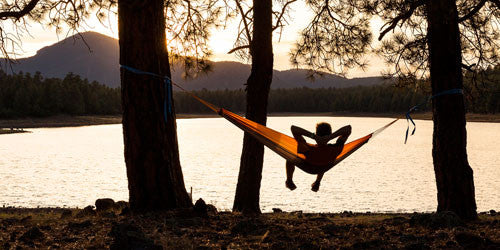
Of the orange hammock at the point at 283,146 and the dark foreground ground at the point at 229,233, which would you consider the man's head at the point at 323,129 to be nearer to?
the orange hammock at the point at 283,146

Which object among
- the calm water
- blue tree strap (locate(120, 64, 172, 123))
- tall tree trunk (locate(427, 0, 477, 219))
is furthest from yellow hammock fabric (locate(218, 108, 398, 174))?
the calm water

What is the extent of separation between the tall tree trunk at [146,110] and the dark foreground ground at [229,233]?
0.96 ft

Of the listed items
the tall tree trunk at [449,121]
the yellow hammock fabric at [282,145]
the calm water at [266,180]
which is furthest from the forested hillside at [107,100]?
the yellow hammock fabric at [282,145]

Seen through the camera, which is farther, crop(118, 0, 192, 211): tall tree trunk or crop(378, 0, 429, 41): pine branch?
crop(378, 0, 429, 41): pine branch

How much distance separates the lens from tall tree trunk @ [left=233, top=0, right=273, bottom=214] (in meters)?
6.44

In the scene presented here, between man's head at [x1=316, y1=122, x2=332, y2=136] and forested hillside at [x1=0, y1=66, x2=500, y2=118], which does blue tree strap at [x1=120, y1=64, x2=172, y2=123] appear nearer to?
man's head at [x1=316, y1=122, x2=332, y2=136]

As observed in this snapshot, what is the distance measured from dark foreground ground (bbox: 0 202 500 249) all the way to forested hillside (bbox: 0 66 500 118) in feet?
104

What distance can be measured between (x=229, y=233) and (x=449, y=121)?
267 centimetres

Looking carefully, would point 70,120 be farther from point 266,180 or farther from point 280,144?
point 280,144

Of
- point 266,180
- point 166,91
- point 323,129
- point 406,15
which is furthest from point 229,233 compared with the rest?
point 266,180

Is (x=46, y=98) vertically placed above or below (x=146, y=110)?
above

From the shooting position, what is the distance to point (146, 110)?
4.33 m

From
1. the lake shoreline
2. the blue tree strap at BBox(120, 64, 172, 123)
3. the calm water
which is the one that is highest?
the blue tree strap at BBox(120, 64, 172, 123)

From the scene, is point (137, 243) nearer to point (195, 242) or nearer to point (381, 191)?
point (195, 242)
